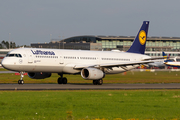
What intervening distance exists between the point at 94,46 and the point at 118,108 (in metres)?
120

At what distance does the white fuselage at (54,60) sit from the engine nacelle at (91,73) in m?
1.38

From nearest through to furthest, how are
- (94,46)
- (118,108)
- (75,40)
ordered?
(118,108) < (94,46) < (75,40)

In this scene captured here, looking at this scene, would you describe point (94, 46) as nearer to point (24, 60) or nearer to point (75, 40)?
point (75, 40)

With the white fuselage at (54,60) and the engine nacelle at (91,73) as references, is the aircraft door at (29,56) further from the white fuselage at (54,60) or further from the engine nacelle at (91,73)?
the engine nacelle at (91,73)

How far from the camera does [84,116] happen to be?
1425 cm

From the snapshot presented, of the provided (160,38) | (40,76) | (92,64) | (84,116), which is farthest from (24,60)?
(160,38)

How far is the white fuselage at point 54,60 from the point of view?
3500 cm

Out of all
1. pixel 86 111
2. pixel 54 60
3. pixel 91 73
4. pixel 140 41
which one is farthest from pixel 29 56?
pixel 86 111

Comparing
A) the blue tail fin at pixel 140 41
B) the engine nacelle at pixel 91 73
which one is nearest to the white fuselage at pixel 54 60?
the engine nacelle at pixel 91 73

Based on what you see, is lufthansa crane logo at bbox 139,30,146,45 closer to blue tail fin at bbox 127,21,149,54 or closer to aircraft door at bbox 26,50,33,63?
blue tail fin at bbox 127,21,149,54

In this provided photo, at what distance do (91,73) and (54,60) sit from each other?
4794 millimetres

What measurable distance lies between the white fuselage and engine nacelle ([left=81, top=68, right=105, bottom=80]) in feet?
4.52

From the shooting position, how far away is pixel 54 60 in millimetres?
37344

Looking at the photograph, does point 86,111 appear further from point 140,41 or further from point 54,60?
point 140,41
